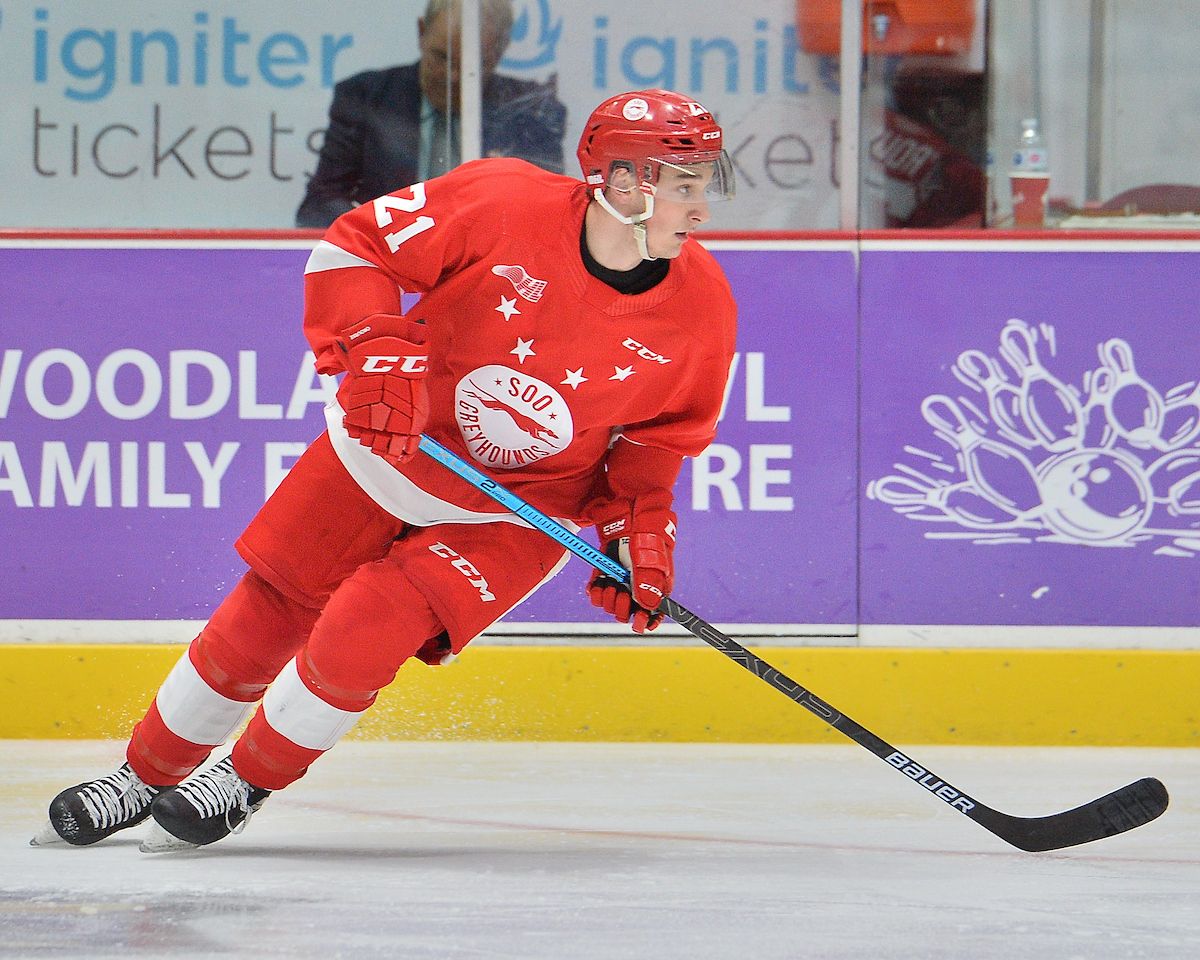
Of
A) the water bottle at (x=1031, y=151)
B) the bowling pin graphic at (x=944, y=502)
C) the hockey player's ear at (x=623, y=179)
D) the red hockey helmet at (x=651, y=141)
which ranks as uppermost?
the water bottle at (x=1031, y=151)

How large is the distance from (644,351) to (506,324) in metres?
0.20

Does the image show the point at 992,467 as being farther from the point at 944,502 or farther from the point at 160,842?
the point at 160,842

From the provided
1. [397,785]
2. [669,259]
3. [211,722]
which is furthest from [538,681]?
[669,259]

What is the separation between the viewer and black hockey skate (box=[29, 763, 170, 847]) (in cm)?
228

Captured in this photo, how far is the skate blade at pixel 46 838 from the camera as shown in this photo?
7.59ft

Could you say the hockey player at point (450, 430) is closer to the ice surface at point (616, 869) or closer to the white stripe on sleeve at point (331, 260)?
the white stripe on sleeve at point (331, 260)

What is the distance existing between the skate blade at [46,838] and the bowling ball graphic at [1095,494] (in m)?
2.06

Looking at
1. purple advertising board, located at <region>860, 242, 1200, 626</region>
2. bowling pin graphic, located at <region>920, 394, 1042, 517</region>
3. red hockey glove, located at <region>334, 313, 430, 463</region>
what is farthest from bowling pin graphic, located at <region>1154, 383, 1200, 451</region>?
red hockey glove, located at <region>334, 313, 430, 463</region>

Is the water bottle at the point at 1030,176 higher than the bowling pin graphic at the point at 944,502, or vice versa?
the water bottle at the point at 1030,176

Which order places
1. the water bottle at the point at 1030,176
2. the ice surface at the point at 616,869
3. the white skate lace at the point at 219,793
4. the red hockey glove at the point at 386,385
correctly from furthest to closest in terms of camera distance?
1. the water bottle at the point at 1030,176
2. the white skate lace at the point at 219,793
3. the red hockey glove at the point at 386,385
4. the ice surface at the point at 616,869

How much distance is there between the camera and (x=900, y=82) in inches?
138

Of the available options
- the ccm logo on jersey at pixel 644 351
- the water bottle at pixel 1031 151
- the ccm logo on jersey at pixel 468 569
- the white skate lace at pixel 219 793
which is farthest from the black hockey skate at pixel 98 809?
the water bottle at pixel 1031 151

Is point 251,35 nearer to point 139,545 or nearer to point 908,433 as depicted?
point 139,545

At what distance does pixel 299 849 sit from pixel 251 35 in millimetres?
1934
